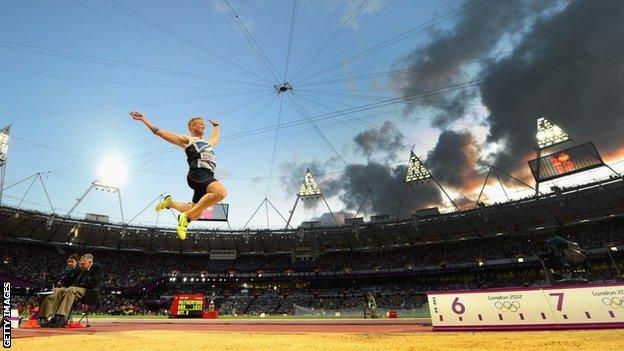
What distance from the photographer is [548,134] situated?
42062 millimetres

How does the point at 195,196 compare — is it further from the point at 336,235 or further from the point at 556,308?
A: the point at 336,235

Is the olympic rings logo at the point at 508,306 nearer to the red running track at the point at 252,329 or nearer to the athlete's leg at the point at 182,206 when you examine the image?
the red running track at the point at 252,329

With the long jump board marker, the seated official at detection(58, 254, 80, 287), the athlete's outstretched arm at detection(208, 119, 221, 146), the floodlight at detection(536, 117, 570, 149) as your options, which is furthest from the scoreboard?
the floodlight at detection(536, 117, 570, 149)

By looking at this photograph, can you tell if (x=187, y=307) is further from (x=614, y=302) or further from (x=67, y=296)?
(x=614, y=302)

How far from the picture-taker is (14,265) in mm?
48000

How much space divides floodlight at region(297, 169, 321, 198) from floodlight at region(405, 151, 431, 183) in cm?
1344

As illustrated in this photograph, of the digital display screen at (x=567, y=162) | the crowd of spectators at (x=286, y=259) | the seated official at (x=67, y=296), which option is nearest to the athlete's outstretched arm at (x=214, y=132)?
the seated official at (x=67, y=296)

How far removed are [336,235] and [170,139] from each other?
53928 millimetres

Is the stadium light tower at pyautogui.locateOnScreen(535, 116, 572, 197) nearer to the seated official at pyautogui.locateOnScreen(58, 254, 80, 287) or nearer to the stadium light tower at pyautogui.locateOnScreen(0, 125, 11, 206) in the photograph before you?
the seated official at pyautogui.locateOnScreen(58, 254, 80, 287)

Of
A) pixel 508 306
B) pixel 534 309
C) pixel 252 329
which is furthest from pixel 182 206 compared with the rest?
pixel 534 309

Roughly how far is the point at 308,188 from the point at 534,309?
151 feet

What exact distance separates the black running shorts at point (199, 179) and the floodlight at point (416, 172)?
146 ft

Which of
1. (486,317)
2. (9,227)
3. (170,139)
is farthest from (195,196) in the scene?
(9,227)

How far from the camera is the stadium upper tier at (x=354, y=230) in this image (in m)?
43.4
